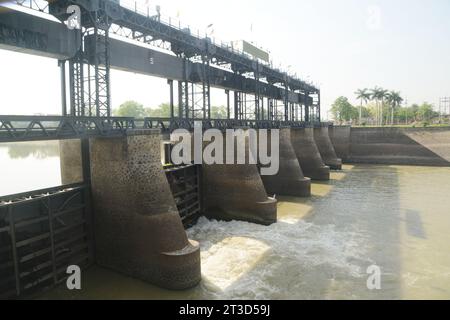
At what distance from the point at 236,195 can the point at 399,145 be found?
114ft

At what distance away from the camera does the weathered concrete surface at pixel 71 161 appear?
15.5 meters

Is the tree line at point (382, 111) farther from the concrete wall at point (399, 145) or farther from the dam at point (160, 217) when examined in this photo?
the dam at point (160, 217)

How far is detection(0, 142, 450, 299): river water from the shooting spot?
11992 mm

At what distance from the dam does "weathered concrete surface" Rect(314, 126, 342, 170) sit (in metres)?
16.7

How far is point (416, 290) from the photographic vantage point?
1201 cm

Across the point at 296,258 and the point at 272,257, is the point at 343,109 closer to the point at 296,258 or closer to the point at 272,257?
the point at 296,258

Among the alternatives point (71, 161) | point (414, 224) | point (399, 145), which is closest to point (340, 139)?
point (399, 145)

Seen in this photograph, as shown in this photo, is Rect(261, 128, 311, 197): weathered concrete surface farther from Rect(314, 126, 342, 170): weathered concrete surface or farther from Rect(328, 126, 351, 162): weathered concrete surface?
Rect(328, 126, 351, 162): weathered concrete surface

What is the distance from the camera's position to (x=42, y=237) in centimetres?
1188

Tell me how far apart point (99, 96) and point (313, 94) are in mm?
41959

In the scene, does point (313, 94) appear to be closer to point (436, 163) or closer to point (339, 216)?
point (436, 163)
